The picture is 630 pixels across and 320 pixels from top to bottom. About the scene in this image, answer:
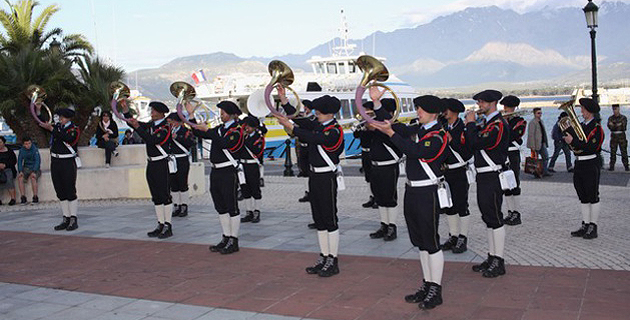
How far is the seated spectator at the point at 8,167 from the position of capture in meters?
13.7

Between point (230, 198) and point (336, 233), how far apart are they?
1751mm

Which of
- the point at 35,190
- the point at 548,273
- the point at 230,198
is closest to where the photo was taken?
the point at 548,273

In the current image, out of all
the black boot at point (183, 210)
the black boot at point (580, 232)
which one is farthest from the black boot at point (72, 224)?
the black boot at point (580, 232)

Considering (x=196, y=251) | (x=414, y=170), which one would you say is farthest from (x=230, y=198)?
(x=414, y=170)

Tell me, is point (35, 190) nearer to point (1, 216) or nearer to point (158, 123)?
point (1, 216)

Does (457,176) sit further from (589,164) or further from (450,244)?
(589,164)

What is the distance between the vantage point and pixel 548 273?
692cm

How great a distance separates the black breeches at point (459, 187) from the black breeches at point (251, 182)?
13.5ft

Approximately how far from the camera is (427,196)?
239 inches

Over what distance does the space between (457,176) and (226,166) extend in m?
2.96

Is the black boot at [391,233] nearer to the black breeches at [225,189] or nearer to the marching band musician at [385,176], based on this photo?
the marching band musician at [385,176]

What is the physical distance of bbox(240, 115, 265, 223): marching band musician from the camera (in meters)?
11.1

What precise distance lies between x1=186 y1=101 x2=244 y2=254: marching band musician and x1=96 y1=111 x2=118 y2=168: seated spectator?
21.3 feet

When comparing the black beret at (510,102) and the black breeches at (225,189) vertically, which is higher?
the black beret at (510,102)
